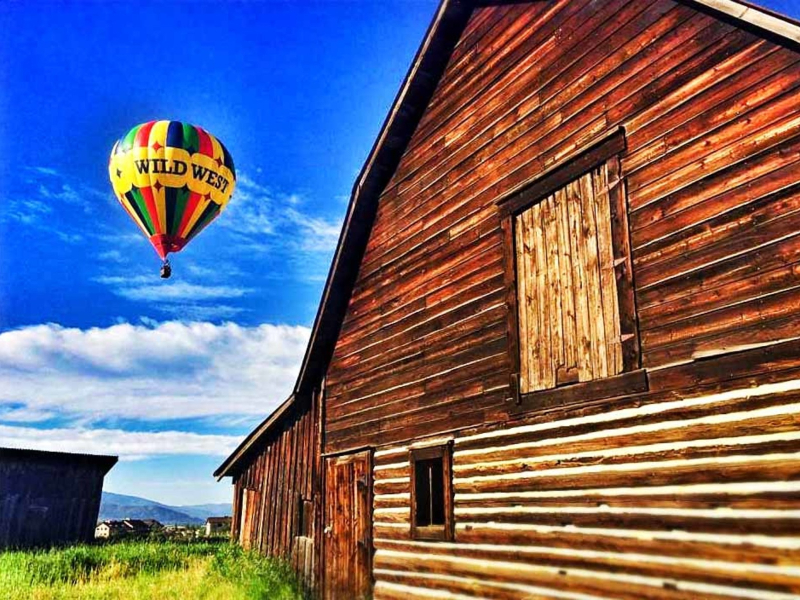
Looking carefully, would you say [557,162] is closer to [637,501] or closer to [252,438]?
[637,501]

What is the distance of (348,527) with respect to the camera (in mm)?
11961

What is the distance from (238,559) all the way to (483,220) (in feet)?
32.6

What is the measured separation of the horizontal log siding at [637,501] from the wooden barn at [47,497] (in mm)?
19420

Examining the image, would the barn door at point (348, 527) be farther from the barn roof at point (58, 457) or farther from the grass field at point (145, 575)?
the barn roof at point (58, 457)

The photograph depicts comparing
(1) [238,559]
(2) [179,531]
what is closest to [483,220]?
(1) [238,559]

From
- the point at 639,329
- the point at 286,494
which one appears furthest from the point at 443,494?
the point at 286,494

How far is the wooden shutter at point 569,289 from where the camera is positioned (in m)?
7.53

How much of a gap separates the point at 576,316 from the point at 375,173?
Answer: 5507 millimetres

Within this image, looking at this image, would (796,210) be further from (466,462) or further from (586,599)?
(466,462)

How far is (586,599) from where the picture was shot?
709cm

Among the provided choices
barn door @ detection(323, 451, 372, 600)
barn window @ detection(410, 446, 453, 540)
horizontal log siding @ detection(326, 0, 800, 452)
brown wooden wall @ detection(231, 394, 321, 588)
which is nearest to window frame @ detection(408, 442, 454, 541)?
barn window @ detection(410, 446, 453, 540)

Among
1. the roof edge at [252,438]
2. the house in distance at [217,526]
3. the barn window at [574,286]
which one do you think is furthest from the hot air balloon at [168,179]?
the house in distance at [217,526]

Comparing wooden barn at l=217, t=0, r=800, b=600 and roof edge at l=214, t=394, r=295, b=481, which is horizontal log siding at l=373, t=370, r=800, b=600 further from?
roof edge at l=214, t=394, r=295, b=481

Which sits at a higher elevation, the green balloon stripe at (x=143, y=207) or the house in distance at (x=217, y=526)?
the green balloon stripe at (x=143, y=207)
